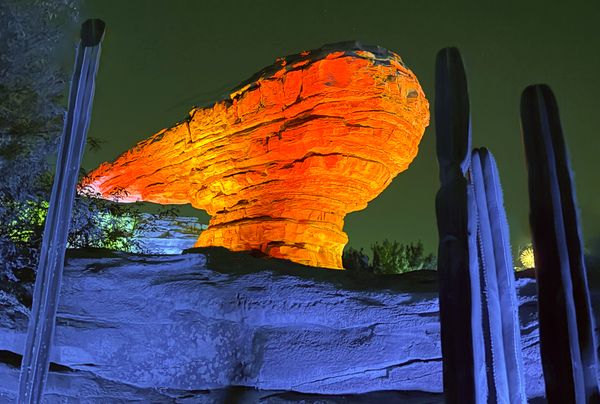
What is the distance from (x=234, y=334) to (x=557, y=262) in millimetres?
3946

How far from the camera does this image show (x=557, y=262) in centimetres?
323

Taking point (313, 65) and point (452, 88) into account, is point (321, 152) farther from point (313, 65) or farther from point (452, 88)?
point (452, 88)

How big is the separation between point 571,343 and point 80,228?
22.5 ft

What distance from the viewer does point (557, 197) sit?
3.41 m

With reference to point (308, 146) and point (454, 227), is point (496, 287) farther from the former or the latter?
point (308, 146)

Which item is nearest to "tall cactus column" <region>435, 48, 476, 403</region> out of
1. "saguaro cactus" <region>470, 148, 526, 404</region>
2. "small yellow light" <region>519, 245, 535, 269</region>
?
"saguaro cactus" <region>470, 148, 526, 404</region>

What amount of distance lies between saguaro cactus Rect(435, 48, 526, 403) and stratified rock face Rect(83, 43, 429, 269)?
4.78m

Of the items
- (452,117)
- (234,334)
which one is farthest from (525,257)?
(452,117)

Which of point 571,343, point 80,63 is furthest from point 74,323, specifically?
point 571,343

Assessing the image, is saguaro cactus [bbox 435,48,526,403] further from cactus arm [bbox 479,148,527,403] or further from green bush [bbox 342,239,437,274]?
green bush [bbox 342,239,437,274]

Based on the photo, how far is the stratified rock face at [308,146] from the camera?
908cm

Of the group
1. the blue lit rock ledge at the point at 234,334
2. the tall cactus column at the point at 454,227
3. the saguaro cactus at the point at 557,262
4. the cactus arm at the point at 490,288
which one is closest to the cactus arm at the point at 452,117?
the tall cactus column at the point at 454,227

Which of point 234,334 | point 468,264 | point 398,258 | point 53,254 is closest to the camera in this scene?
point 468,264

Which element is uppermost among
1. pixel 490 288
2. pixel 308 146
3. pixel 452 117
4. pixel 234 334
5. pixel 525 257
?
pixel 308 146
